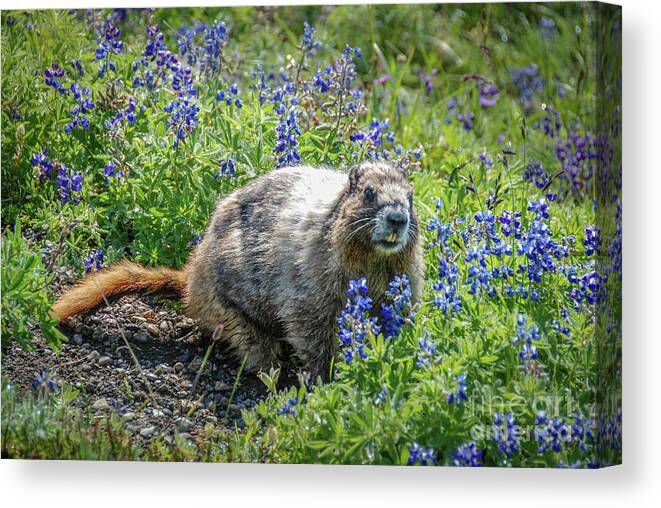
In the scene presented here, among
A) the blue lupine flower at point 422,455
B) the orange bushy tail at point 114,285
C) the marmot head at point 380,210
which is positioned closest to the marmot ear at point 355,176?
the marmot head at point 380,210

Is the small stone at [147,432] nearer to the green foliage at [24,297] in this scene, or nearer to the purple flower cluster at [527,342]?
the green foliage at [24,297]

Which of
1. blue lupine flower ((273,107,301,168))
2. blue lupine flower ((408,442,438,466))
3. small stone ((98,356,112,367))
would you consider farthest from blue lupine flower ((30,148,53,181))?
blue lupine flower ((408,442,438,466))

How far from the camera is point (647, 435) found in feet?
15.5

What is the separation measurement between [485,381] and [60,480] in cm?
193

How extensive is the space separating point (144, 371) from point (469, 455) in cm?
149

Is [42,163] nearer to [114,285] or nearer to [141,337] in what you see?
[114,285]

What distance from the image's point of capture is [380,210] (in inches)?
189

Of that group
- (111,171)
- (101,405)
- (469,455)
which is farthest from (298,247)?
(469,455)

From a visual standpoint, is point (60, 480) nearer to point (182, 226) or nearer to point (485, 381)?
point (182, 226)

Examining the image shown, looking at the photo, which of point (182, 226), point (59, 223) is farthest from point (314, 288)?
point (59, 223)

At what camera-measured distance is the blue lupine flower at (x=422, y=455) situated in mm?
4617

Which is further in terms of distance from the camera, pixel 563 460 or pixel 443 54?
pixel 443 54

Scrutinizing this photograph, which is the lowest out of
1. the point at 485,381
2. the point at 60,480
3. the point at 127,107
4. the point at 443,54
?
the point at 60,480

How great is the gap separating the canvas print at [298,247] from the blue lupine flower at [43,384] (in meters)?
0.01
